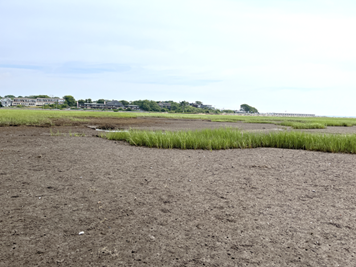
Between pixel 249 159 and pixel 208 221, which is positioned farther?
pixel 249 159

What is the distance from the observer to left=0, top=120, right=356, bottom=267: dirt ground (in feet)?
7.49

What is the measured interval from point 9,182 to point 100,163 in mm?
1839

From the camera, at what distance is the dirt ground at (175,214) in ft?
7.49

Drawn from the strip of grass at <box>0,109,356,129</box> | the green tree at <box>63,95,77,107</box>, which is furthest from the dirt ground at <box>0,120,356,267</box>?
the green tree at <box>63,95,77,107</box>

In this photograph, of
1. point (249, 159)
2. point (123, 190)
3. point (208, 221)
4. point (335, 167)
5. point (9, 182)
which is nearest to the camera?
point (208, 221)

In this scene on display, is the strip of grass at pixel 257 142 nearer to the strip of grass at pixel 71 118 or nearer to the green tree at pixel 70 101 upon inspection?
the strip of grass at pixel 71 118

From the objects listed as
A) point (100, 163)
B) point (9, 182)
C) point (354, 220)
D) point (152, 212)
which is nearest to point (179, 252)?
point (152, 212)

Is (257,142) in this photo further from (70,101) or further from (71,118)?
(70,101)

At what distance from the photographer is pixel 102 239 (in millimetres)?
2514

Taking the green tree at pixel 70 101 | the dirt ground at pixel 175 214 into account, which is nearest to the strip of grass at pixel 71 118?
the dirt ground at pixel 175 214

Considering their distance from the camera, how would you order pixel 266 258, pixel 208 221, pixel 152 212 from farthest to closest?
pixel 152 212 < pixel 208 221 < pixel 266 258

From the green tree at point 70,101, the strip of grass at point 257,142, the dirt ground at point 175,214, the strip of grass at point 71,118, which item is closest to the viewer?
the dirt ground at point 175,214

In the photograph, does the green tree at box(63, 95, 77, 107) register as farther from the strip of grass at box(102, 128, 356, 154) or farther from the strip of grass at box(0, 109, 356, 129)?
the strip of grass at box(102, 128, 356, 154)

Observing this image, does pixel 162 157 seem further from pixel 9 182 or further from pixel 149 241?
pixel 149 241
